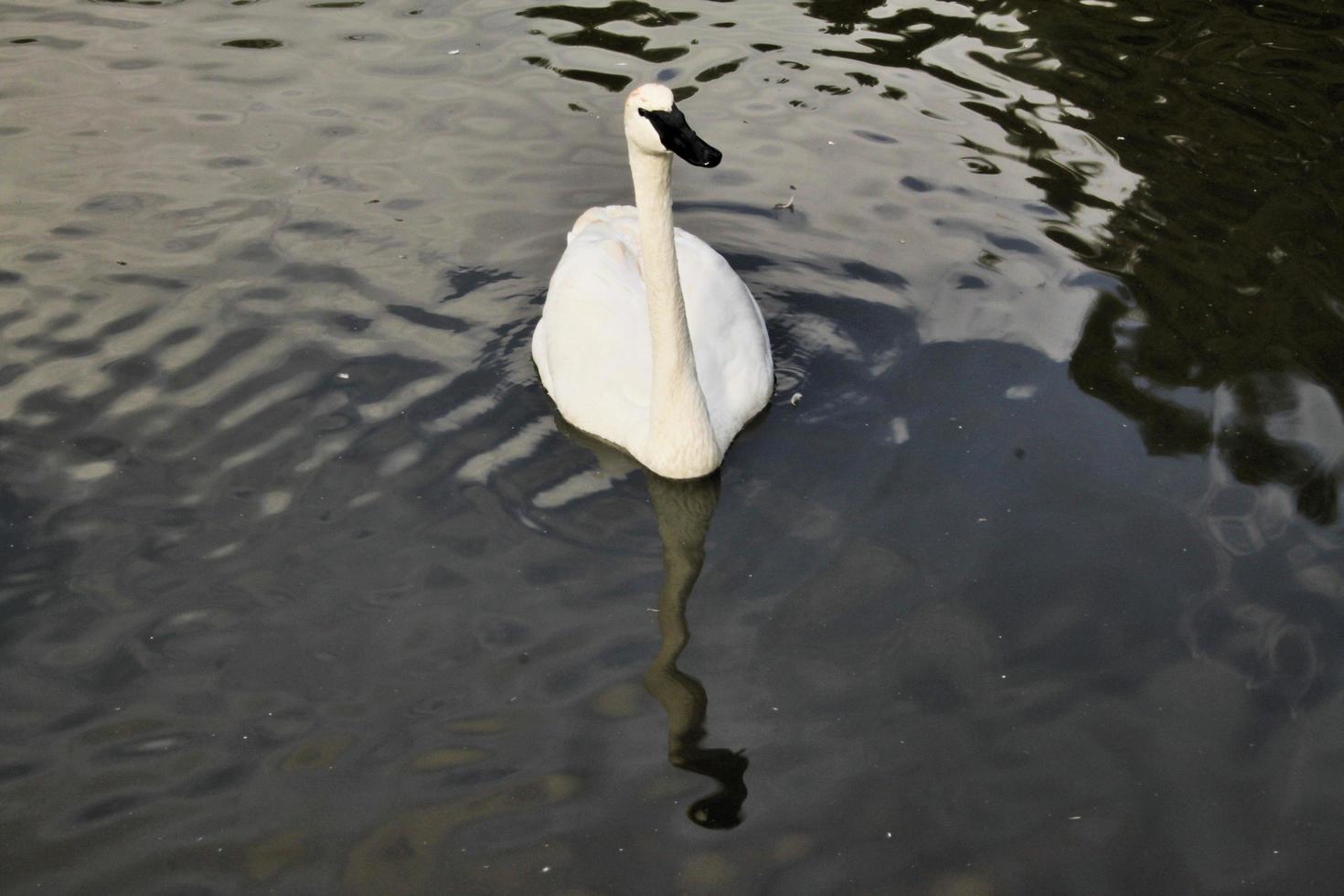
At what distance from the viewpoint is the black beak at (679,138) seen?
Answer: 18.8 ft

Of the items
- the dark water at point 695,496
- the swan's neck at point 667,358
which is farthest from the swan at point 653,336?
the dark water at point 695,496

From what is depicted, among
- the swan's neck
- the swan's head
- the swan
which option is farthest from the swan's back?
the swan's head

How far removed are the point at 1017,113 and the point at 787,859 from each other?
23.4 ft

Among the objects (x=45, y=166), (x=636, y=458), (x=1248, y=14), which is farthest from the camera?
(x=1248, y=14)

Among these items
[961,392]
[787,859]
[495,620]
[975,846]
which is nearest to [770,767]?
[787,859]

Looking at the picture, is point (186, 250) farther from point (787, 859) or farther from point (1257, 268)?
point (1257, 268)

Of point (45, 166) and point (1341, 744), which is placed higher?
point (45, 166)

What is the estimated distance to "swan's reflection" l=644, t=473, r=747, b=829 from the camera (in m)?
5.30

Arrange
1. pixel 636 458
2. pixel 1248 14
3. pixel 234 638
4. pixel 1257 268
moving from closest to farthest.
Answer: pixel 234 638
pixel 636 458
pixel 1257 268
pixel 1248 14

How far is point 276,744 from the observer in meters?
5.51

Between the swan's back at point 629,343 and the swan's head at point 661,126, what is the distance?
4.26ft

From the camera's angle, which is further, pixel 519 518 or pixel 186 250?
pixel 186 250

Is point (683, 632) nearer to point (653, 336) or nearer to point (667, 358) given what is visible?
point (667, 358)

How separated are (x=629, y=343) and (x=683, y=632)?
1.79 meters
